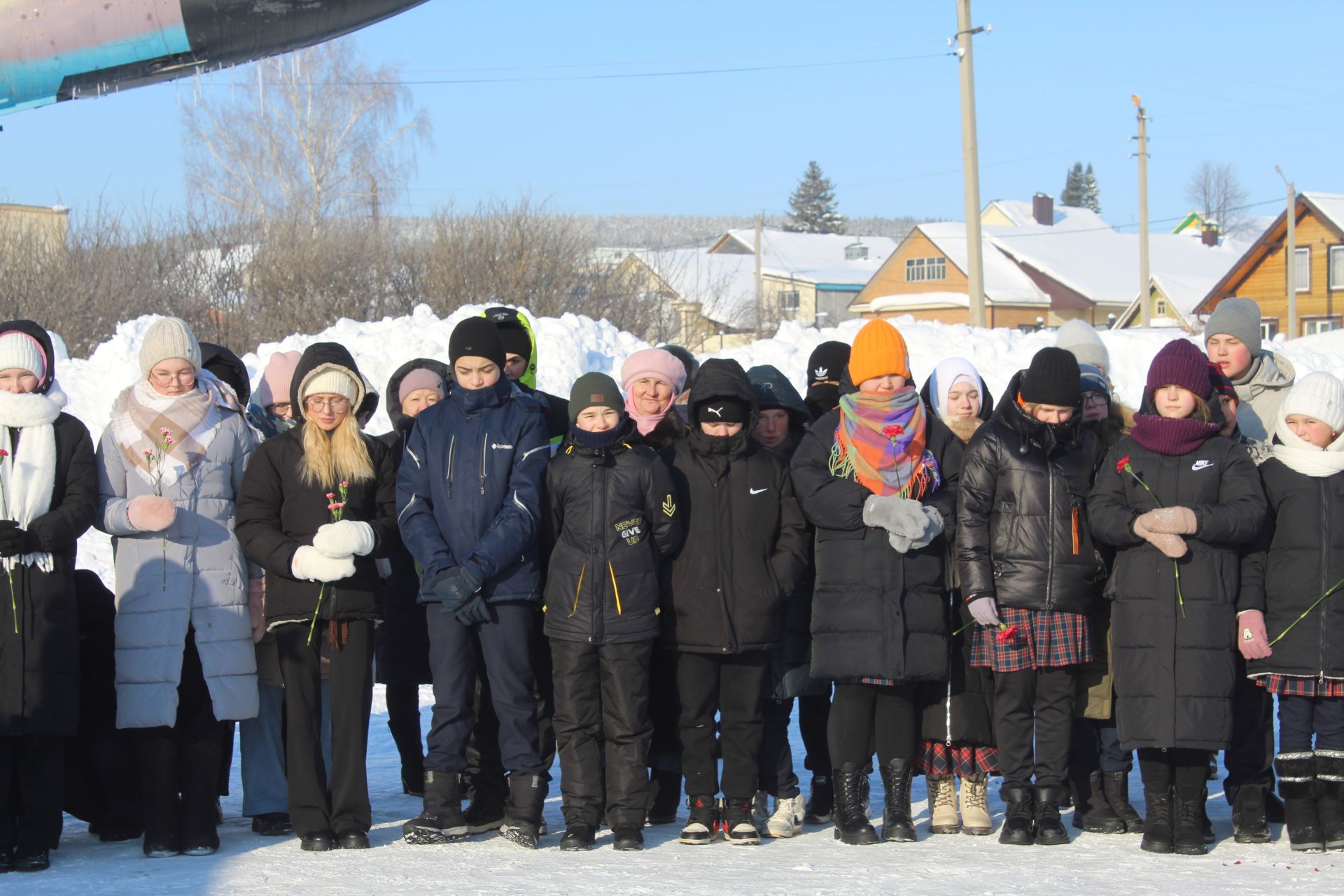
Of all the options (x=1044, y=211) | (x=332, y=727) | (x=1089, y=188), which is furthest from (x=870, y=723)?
(x=1089, y=188)

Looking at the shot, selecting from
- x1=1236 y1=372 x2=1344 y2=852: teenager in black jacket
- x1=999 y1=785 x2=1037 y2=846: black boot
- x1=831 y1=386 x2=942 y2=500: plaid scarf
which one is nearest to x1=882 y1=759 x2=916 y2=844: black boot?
x1=999 y1=785 x2=1037 y2=846: black boot

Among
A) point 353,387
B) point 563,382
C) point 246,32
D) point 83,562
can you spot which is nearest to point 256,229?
point 563,382

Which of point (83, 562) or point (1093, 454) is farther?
point (83, 562)

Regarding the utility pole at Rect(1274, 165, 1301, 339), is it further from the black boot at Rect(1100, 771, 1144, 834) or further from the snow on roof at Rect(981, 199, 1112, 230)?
the black boot at Rect(1100, 771, 1144, 834)

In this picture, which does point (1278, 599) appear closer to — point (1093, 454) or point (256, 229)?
point (1093, 454)

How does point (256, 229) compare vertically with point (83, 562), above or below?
above

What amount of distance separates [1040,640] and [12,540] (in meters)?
3.67

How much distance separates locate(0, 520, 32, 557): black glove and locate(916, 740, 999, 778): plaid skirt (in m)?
3.39

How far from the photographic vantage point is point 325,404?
534cm

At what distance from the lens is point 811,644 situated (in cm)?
554

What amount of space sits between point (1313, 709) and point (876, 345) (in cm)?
208

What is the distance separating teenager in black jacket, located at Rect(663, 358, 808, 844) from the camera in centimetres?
530

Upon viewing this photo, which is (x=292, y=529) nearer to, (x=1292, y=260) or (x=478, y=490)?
(x=478, y=490)

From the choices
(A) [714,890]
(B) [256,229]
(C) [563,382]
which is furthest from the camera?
(B) [256,229]
